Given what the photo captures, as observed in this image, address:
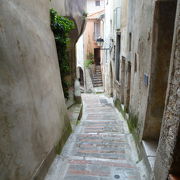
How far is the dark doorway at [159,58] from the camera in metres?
2.94

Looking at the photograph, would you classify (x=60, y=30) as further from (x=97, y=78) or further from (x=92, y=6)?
(x=92, y=6)

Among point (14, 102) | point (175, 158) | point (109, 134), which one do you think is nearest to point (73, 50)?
point (109, 134)

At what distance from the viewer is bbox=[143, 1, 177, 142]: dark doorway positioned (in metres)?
2.94

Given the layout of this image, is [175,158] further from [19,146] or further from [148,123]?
[19,146]

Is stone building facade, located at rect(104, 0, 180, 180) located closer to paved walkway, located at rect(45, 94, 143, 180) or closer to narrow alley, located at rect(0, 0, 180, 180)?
narrow alley, located at rect(0, 0, 180, 180)

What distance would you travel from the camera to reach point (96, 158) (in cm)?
383

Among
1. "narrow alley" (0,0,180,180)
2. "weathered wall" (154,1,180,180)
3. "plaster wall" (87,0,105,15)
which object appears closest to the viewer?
"weathered wall" (154,1,180,180)

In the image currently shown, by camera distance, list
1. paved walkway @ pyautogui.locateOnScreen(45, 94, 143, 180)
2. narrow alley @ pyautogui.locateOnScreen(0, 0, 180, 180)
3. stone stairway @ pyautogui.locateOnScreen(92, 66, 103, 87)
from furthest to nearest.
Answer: stone stairway @ pyautogui.locateOnScreen(92, 66, 103, 87), paved walkway @ pyautogui.locateOnScreen(45, 94, 143, 180), narrow alley @ pyautogui.locateOnScreen(0, 0, 180, 180)

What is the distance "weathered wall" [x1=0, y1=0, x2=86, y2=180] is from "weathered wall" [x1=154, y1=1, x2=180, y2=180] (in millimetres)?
1882

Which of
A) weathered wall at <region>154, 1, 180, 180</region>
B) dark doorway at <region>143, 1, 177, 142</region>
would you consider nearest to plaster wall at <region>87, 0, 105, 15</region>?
dark doorway at <region>143, 1, 177, 142</region>

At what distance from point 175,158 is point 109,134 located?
3.44 meters

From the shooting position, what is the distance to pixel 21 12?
3010 millimetres

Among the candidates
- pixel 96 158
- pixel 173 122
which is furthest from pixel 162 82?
pixel 96 158

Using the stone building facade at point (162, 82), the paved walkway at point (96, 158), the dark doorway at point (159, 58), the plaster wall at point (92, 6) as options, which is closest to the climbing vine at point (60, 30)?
the stone building facade at point (162, 82)
